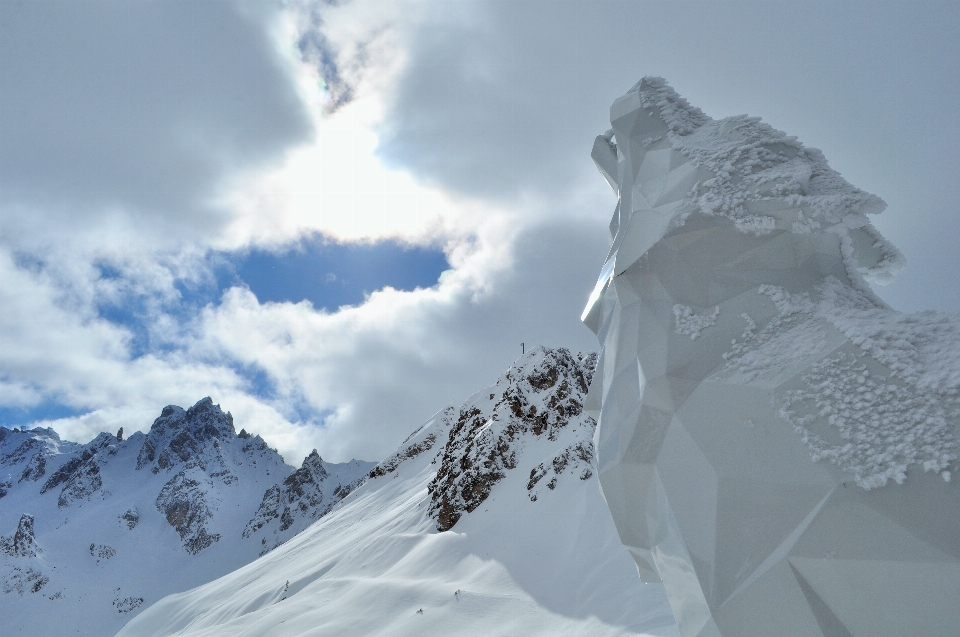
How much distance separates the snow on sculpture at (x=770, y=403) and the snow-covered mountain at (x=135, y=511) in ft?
384

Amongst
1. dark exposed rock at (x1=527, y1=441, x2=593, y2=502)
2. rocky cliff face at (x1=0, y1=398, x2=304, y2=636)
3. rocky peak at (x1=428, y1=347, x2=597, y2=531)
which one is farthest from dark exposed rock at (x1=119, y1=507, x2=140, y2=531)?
dark exposed rock at (x1=527, y1=441, x2=593, y2=502)

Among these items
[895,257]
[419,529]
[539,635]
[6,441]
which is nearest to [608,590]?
[539,635]

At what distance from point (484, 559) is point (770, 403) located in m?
19.4

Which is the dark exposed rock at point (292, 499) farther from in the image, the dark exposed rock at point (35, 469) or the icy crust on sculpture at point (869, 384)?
the icy crust on sculpture at point (869, 384)

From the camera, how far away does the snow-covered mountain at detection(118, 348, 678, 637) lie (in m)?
15.1

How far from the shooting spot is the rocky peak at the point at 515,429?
1080 inches

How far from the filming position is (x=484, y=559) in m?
20.8

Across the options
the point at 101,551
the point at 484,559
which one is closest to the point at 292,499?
the point at 101,551

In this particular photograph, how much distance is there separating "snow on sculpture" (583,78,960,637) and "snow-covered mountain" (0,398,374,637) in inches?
4607

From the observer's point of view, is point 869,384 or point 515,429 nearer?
point 869,384

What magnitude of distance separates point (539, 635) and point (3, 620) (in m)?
120

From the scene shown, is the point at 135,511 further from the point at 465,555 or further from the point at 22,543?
the point at 465,555

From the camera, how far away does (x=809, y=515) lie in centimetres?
A: 325

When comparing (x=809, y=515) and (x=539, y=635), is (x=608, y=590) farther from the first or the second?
(x=809, y=515)
